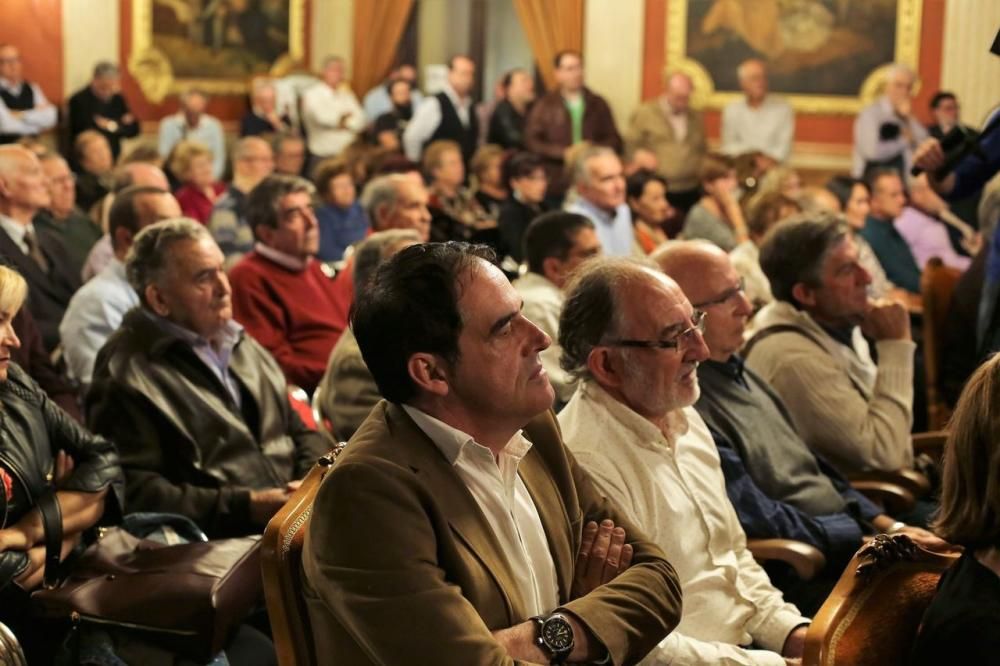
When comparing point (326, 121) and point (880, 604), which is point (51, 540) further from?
point (326, 121)

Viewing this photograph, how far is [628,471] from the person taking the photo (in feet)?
9.04

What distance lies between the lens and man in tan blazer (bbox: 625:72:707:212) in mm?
12344

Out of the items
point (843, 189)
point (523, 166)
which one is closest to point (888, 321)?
point (523, 166)

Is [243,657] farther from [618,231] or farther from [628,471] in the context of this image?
[618,231]

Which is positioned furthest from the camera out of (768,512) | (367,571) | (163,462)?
(163,462)

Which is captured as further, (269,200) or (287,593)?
Result: (269,200)

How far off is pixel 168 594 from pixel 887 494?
1958 mm

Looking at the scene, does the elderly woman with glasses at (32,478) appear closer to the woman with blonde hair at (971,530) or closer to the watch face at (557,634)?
the watch face at (557,634)

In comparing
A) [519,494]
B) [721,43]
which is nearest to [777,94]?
[721,43]

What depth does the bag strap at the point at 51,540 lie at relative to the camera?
9.61 feet

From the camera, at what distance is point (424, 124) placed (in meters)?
12.4

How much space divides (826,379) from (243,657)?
5.64 ft

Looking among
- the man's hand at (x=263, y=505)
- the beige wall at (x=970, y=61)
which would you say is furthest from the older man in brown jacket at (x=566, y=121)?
the man's hand at (x=263, y=505)

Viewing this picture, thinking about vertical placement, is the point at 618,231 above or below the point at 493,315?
below
